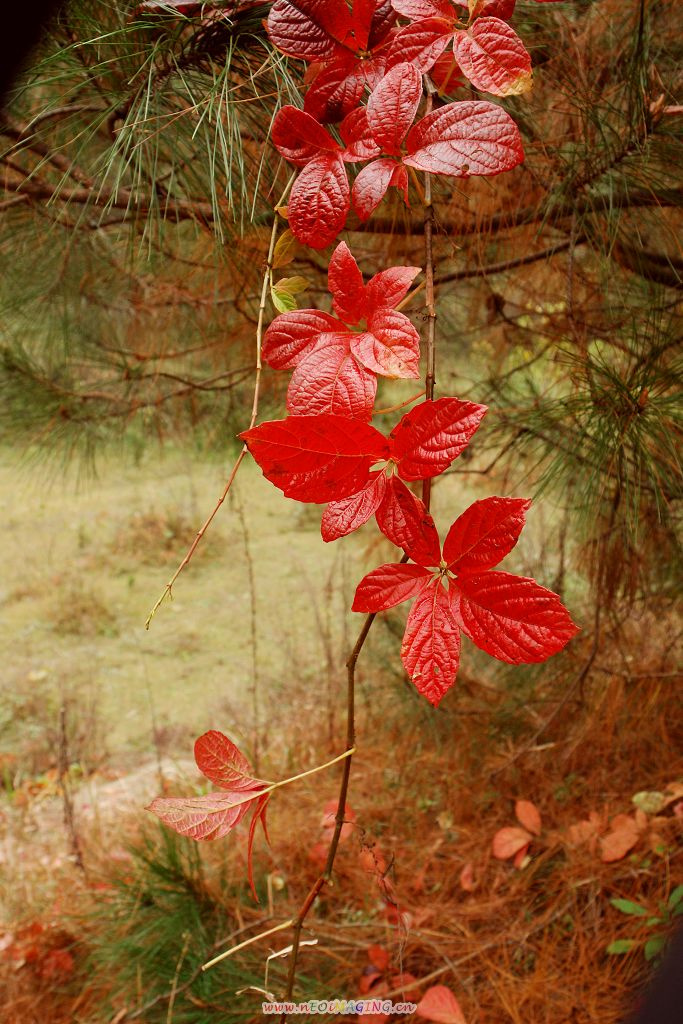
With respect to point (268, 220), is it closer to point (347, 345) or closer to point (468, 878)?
point (347, 345)

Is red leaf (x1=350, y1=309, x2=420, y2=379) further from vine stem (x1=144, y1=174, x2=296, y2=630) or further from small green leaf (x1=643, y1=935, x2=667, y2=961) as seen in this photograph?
small green leaf (x1=643, y1=935, x2=667, y2=961)

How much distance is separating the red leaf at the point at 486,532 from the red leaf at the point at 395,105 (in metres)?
0.16

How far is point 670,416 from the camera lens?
62cm

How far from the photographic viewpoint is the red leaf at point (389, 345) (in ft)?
1.00

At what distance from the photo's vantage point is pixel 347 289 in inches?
13.3

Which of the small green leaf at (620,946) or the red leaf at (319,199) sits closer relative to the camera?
the red leaf at (319,199)

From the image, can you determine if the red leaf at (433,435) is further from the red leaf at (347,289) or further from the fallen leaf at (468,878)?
the fallen leaf at (468,878)

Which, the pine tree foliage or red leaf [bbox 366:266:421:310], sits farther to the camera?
the pine tree foliage

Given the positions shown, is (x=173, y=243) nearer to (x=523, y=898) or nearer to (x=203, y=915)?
(x=203, y=915)

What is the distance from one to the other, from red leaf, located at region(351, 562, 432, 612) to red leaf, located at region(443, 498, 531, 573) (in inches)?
0.7

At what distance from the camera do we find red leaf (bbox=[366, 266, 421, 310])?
32 centimetres

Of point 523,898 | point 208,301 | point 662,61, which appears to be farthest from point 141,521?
point 662,61

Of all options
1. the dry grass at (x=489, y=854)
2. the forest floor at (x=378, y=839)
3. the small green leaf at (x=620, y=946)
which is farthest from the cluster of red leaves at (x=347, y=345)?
the small green leaf at (x=620, y=946)

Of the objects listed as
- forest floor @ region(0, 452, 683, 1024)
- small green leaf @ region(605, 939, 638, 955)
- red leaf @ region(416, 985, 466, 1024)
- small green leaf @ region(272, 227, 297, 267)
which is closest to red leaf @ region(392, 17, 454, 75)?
small green leaf @ region(272, 227, 297, 267)
